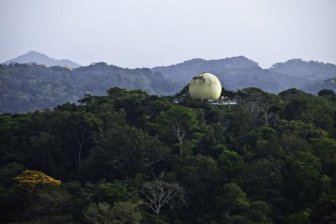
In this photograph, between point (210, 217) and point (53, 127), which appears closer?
point (210, 217)

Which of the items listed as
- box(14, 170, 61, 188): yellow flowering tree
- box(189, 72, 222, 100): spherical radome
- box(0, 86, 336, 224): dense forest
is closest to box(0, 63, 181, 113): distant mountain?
box(189, 72, 222, 100): spherical radome

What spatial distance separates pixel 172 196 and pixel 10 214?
9360 mm

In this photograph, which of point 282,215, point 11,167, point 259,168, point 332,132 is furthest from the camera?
point 332,132

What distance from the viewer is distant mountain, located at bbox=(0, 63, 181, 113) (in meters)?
140

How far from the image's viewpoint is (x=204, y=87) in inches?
1615

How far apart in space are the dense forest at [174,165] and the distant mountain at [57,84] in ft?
327

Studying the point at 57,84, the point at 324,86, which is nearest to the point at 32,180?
the point at 57,84

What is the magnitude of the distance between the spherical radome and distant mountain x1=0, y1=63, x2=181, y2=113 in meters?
97.4

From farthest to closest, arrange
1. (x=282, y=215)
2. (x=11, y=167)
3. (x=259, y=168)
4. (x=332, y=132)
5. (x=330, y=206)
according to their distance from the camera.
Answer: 1. (x=332, y=132)
2. (x=11, y=167)
3. (x=259, y=168)
4. (x=282, y=215)
5. (x=330, y=206)

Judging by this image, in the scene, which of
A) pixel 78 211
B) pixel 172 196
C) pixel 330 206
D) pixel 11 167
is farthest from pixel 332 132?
pixel 11 167

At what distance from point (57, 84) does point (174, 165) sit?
138788 millimetres

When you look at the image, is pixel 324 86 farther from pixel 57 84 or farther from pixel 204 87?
pixel 204 87

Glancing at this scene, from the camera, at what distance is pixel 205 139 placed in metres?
32.1

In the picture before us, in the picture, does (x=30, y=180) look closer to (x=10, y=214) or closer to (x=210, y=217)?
(x=10, y=214)
